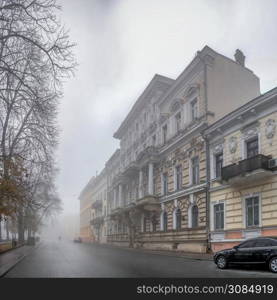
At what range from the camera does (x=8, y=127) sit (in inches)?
911

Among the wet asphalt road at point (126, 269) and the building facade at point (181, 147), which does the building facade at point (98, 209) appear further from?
the wet asphalt road at point (126, 269)

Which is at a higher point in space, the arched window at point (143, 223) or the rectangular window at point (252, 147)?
the rectangular window at point (252, 147)

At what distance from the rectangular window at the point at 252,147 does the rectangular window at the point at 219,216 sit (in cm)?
446

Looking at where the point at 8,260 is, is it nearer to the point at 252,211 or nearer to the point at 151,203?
the point at 252,211

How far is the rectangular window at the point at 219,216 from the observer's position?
27.2m

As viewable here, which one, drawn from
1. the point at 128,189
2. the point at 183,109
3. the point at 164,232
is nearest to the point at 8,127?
the point at 183,109

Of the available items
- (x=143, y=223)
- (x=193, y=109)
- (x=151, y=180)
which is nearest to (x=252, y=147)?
(x=193, y=109)

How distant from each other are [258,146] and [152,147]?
17510 mm

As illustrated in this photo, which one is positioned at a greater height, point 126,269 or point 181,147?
point 181,147

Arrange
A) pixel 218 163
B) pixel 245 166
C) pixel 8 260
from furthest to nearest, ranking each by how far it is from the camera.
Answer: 1. pixel 218 163
2. pixel 245 166
3. pixel 8 260

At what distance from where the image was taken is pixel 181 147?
114ft

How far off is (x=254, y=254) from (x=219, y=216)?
11.2 metres

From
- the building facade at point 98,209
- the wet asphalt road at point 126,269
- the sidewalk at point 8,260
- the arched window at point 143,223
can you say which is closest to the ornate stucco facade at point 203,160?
the arched window at point 143,223

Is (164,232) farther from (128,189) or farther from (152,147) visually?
(128,189)
